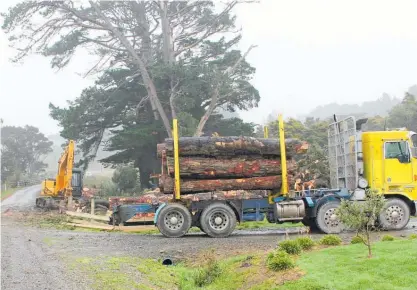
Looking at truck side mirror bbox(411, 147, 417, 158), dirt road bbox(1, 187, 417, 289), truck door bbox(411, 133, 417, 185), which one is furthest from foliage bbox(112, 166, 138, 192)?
truck side mirror bbox(411, 147, 417, 158)

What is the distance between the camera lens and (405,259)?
8594 millimetres

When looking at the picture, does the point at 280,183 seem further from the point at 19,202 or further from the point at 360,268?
the point at 19,202

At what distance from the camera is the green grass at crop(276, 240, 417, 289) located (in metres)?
7.67

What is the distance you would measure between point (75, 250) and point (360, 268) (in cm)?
765

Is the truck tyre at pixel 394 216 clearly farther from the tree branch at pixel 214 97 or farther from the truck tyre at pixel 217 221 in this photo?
the tree branch at pixel 214 97

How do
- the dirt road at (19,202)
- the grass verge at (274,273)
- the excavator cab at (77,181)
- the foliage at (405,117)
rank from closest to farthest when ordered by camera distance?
the grass verge at (274,273)
the dirt road at (19,202)
the excavator cab at (77,181)
the foliage at (405,117)

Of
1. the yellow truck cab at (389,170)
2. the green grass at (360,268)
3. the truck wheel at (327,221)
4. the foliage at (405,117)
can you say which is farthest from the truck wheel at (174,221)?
the foliage at (405,117)

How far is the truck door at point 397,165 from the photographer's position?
15867 mm

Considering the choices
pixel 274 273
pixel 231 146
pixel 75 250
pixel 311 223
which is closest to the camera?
pixel 274 273

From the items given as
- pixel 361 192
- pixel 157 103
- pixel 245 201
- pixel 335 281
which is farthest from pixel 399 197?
pixel 157 103

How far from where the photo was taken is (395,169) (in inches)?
626

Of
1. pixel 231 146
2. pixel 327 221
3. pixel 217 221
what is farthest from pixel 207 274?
pixel 327 221

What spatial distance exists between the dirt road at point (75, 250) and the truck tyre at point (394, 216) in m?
0.43

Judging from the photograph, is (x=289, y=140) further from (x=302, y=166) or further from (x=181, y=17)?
(x=181, y=17)
